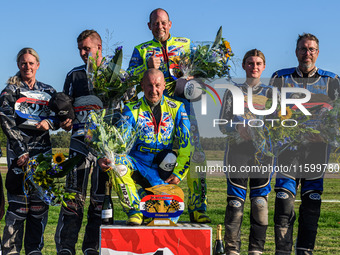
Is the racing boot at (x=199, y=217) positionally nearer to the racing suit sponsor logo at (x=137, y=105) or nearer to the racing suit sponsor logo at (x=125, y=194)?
the racing suit sponsor logo at (x=125, y=194)

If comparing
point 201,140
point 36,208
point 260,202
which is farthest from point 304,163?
point 36,208

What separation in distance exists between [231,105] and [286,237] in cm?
157

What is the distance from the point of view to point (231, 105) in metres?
6.04

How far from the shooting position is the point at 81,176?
6.03 meters

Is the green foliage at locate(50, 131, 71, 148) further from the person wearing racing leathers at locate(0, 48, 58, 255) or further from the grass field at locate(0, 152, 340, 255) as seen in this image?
the grass field at locate(0, 152, 340, 255)

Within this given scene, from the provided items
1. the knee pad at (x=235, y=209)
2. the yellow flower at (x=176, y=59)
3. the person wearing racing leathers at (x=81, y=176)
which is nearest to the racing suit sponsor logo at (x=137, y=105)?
the person wearing racing leathers at (x=81, y=176)

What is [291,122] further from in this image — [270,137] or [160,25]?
[160,25]

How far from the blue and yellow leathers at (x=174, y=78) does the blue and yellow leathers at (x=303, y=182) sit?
2.79 ft

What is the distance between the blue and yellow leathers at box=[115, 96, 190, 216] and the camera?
18.6 feet

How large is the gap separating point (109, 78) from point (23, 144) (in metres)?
1.28

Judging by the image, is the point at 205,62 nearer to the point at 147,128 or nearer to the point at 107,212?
the point at 147,128

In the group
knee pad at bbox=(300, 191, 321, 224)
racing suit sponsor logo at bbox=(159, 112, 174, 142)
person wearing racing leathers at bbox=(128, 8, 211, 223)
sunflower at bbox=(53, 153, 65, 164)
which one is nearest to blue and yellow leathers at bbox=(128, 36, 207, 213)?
person wearing racing leathers at bbox=(128, 8, 211, 223)

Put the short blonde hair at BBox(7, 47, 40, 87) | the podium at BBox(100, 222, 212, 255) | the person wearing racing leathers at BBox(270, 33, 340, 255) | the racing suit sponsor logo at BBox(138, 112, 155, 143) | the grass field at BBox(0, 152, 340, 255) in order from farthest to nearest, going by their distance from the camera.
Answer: the grass field at BBox(0, 152, 340, 255), the short blonde hair at BBox(7, 47, 40, 87), the person wearing racing leathers at BBox(270, 33, 340, 255), the racing suit sponsor logo at BBox(138, 112, 155, 143), the podium at BBox(100, 222, 212, 255)

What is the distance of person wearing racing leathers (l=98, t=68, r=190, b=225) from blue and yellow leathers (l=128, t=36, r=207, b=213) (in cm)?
27
